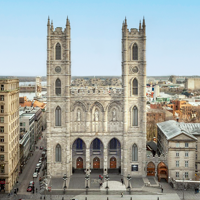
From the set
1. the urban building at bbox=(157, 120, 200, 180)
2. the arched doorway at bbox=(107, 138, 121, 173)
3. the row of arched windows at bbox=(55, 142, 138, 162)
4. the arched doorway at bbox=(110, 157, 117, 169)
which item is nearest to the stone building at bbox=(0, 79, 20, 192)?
the row of arched windows at bbox=(55, 142, 138, 162)

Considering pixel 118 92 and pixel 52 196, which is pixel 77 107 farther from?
pixel 52 196

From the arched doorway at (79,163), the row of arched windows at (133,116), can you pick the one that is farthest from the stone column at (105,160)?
the row of arched windows at (133,116)

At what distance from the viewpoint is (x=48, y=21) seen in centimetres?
5772

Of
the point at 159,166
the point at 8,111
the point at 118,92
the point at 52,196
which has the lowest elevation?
the point at 52,196

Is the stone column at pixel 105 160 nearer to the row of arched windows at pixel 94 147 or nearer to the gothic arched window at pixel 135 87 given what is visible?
the row of arched windows at pixel 94 147

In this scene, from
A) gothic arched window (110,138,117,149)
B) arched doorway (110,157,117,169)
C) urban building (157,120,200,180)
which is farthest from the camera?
arched doorway (110,157,117,169)

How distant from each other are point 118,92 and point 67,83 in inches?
421

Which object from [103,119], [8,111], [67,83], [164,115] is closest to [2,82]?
[8,111]

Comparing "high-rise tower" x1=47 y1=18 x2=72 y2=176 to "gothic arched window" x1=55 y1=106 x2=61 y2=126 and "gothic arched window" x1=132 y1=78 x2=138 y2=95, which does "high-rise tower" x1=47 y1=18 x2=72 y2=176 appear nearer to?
"gothic arched window" x1=55 y1=106 x2=61 y2=126

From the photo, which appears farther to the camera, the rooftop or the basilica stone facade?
the basilica stone facade

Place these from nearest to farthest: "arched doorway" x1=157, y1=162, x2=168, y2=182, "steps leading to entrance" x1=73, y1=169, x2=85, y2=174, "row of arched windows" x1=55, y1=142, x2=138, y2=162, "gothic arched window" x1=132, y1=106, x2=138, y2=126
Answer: "arched doorway" x1=157, y1=162, x2=168, y2=182, "row of arched windows" x1=55, y1=142, x2=138, y2=162, "gothic arched window" x1=132, y1=106, x2=138, y2=126, "steps leading to entrance" x1=73, y1=169, x2=85, y2=174

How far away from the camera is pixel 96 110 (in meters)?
59.2

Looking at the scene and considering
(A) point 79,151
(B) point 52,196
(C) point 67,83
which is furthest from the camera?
(A) point 79,151

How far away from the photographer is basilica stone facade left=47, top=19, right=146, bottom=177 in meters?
57.9
